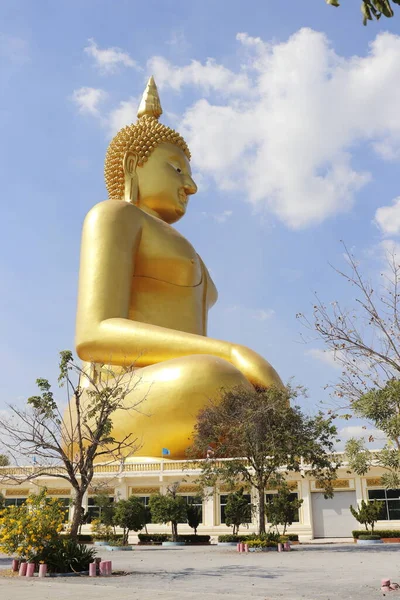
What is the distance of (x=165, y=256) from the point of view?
899 inches

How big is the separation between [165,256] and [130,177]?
3.81 m

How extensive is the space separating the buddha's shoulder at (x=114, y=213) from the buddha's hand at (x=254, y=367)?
5.71 metres

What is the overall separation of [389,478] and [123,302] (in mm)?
11924

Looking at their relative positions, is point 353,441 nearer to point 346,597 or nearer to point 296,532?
point 346,597

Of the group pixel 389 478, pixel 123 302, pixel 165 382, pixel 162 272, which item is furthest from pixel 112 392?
pixel 162 272

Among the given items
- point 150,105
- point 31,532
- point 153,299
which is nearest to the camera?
point 31,532

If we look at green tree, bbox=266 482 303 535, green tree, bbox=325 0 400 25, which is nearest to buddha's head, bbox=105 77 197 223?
green tree, bbox=266 482 303 535

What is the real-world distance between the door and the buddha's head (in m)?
12.1

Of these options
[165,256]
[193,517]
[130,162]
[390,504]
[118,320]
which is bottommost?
[193,517]

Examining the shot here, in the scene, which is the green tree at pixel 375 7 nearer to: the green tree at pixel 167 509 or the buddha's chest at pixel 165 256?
the green tree at pixel 167 509

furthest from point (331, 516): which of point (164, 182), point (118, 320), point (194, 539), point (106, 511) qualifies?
point (164, 182)

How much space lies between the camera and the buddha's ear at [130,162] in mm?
24447

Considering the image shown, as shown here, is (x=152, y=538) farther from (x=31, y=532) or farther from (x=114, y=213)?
(x=31, y=532)

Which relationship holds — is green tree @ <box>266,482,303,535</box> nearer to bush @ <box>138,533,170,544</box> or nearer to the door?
the door
